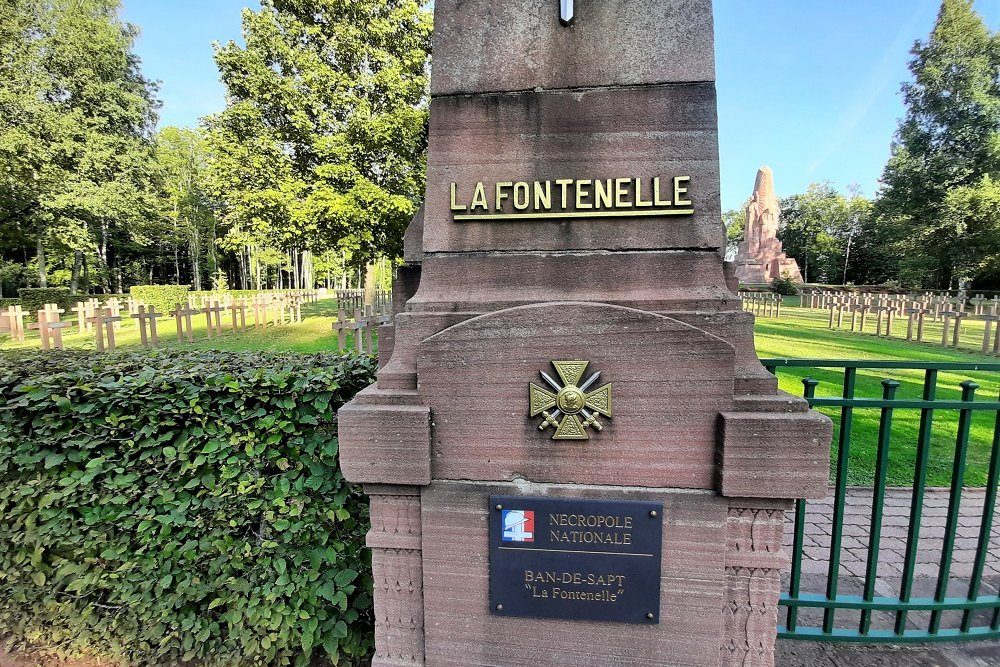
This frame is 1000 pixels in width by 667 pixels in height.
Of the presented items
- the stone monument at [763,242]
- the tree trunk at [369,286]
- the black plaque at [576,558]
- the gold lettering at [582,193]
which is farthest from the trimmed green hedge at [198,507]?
the stone monument at [763,242]

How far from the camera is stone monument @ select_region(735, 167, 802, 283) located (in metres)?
56.7

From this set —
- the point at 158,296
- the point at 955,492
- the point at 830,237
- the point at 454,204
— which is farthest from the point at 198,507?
the point at 830,237

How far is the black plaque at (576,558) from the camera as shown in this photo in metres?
2.19

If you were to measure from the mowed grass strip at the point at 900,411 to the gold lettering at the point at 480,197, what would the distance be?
5.21 m

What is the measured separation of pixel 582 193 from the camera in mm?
2354

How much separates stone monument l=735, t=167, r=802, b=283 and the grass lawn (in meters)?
36.0

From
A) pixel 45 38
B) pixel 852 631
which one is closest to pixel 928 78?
pixel 852 631

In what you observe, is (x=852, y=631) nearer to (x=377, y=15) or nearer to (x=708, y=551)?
(x=708, y=551)

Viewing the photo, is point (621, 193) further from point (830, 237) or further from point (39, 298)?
point (830, 237)

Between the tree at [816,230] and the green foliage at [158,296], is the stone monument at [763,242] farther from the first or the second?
the green foliage at [158,296]

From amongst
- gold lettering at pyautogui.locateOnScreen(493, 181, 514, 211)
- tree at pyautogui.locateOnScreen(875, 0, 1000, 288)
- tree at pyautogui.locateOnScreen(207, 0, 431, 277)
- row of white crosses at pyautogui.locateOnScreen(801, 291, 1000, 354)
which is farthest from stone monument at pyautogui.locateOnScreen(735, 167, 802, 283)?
gold lettering at pyautogui.locateOnScreen(493, 181, 514, 211)

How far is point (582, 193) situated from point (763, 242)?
210ft

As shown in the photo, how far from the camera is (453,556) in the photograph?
2.30m

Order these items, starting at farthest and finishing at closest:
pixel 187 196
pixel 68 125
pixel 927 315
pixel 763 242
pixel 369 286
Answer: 1. pixel 763 242
2. pixel 187 196
3. pixel 68 125
4. pixel 369 286
5. pixel 927 315
